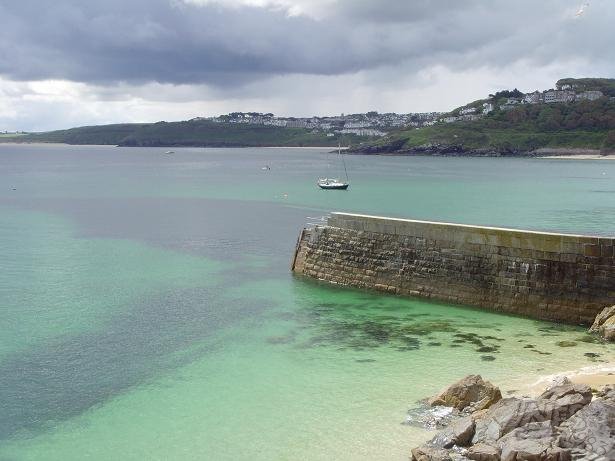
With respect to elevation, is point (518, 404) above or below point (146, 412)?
above

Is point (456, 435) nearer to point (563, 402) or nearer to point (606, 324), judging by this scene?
point (563, 402)

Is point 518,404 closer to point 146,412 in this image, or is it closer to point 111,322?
point 146,412

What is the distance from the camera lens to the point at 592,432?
10930mm

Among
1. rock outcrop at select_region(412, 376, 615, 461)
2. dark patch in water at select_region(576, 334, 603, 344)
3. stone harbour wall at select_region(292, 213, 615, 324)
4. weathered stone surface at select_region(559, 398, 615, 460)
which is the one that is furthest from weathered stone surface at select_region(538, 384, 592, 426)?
stone harbour wall at select_region(292, 213, 615, 324)

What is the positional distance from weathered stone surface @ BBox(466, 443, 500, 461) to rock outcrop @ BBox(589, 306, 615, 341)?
9587mm

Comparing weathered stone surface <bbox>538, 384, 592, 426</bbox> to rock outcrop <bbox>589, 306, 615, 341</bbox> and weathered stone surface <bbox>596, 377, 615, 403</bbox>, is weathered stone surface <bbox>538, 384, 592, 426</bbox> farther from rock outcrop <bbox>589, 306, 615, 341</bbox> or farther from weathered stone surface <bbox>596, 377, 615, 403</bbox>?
rock outcrop <bbox>589, 306, 615, 341</bbox>

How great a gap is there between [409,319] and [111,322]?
10155 mm

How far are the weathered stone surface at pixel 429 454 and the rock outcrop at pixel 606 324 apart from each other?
9.74 m

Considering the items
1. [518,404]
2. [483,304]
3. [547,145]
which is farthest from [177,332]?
[547,145]

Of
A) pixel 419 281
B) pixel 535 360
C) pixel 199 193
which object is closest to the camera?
pixel 535 360

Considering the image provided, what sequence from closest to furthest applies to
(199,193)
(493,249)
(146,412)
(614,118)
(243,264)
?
1. (146,412)
2. (493,249)
3. (243,264)
4. (199,193)
5. (614,118)

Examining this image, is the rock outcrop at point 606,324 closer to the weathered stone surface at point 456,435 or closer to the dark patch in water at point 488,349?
the dark patch in water at point 488,349

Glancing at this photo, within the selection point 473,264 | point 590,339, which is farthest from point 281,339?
point 590,339

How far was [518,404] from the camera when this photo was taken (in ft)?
40.1
